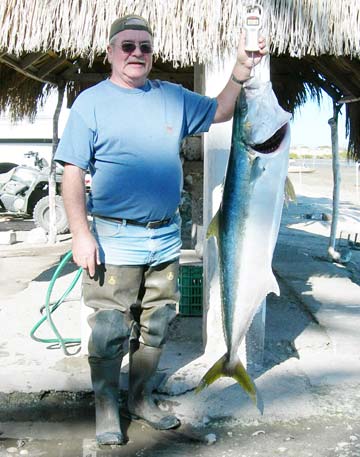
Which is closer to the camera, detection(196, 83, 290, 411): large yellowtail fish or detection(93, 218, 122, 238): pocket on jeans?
detection(196, 83, 290, 411): large yellowtail fish

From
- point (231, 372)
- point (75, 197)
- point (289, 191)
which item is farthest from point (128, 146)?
point (231, 372)

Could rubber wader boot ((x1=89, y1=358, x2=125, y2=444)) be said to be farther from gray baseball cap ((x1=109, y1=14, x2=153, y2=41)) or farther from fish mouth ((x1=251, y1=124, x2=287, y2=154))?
gray baseball cap ((x1=109, y1=14, x2=153, y2=41))

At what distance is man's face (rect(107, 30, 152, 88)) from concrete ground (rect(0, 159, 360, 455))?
1989 millimetres

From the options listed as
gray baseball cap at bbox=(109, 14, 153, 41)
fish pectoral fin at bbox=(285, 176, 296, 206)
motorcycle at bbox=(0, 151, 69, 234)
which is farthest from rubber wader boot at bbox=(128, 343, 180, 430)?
motorcycle at bbox=(0, 151, 69, 234)

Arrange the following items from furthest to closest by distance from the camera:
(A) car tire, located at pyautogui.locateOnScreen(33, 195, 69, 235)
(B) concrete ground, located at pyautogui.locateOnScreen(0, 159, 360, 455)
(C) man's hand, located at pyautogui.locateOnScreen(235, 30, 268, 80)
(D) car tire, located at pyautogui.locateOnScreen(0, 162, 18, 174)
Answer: (D) car tire, located at pyautogui.locateOnScreen(0, 162, 18, 174), (A) car tire, located at pyautogui.locateOnScreen(33, 195, 69, 235), (B) concrete ground, located at pyautogui.locateOnScreen(0, 159, 360, 455), (C) man's hand, located at pyautogui.locateOnScreen(235, 30, 268, 80)

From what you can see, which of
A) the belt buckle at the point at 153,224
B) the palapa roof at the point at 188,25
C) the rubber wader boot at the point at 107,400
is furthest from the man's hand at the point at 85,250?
the palapa roof at the point at 188,25

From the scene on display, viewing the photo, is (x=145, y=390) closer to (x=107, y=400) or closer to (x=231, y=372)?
(x=107, y=400)

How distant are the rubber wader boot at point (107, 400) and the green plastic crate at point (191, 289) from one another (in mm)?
2216

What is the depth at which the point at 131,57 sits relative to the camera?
133 inches

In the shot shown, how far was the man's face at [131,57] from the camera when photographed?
3361 mm

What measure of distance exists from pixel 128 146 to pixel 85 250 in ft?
1.83

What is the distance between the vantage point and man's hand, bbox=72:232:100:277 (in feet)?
11.0

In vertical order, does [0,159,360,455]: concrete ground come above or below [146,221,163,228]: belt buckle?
below

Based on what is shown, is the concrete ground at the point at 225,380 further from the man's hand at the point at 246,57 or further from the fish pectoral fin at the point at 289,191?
the man's hand at the point at 246,57
